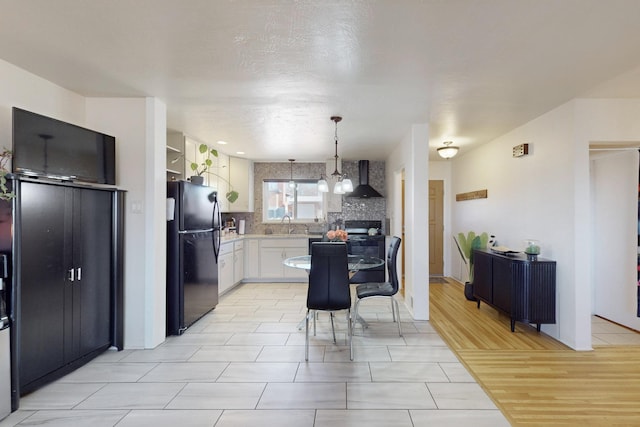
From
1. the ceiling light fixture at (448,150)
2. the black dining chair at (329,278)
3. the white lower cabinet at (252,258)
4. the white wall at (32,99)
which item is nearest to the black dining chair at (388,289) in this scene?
the black dining chair at (329,278)

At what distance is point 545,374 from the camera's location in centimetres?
269

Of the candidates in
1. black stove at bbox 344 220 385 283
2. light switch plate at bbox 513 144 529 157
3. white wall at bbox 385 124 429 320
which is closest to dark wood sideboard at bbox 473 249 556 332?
white wall at bbox 385 124 429 320

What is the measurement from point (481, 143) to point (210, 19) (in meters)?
4.49

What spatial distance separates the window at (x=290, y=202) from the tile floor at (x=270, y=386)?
3.50m

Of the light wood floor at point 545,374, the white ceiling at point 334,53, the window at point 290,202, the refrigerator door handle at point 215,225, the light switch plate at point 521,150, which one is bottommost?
the light wood floor at point 545,374

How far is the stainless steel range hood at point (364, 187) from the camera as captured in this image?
20.9 feet

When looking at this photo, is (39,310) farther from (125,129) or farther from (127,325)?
(125,129)

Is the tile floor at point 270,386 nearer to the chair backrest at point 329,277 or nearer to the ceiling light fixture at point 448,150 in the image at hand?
the chair backrest at point 329,277

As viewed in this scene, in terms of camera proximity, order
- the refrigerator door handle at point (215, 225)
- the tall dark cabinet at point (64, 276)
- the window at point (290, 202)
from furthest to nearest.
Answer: the window at point (290, 202) < the refrigerator door handle at point (215, 225) < the tall dark cabinet at point (64, 276)

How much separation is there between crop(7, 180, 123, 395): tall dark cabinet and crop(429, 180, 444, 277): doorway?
5528 mm

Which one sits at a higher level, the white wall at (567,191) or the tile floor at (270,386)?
the white wall at (567,191)

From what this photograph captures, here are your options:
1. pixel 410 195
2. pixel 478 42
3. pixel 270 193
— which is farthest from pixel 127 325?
pixel 270 193

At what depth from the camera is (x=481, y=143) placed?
5.17m

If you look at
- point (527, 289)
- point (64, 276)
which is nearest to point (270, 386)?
point (64, 276)
